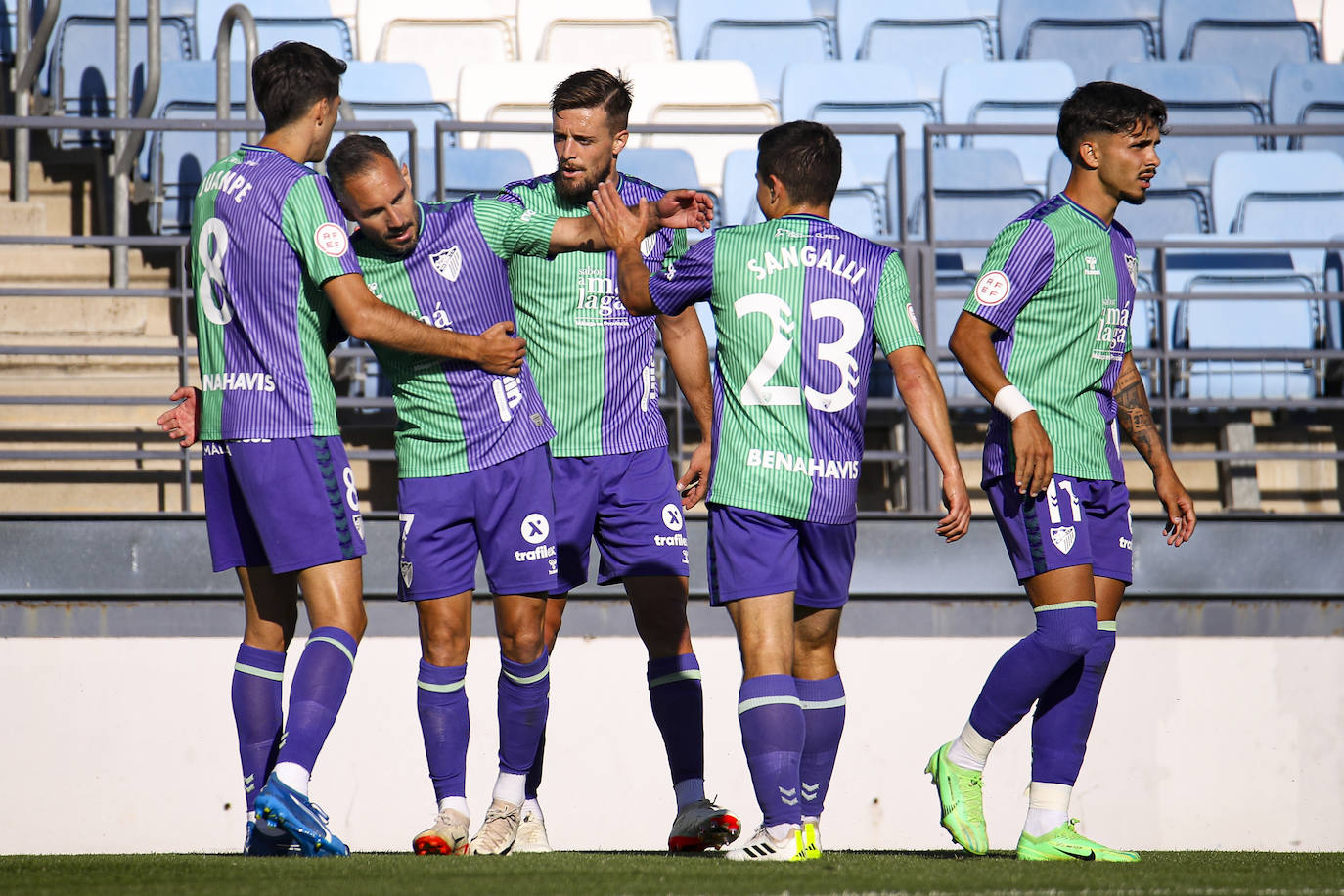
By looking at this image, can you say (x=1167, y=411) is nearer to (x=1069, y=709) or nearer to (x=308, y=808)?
(x=1069, y=709)

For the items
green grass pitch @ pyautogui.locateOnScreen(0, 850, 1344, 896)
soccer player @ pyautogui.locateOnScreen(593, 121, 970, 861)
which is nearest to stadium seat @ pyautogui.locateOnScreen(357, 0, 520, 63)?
soccer player @ pyautogui.locateOnScreen(593, 121, 970, 861)

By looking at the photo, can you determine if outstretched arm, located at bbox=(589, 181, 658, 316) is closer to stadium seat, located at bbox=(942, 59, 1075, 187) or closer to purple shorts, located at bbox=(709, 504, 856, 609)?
purple shorts, located at bbox=(709, 504, 856, 609)

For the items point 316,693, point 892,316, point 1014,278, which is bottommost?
point 316,693

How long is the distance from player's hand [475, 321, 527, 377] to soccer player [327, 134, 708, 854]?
0.20 m

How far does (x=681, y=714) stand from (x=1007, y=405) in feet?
4.46

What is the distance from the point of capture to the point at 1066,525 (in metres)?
3.76

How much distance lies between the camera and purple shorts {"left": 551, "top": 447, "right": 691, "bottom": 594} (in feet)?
14.0

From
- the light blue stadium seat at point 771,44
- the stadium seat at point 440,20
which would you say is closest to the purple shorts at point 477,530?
the stadium seat at point 440,20

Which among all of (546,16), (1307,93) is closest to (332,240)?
(546,16)

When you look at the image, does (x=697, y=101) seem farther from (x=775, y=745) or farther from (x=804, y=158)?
(x=775, y=745)

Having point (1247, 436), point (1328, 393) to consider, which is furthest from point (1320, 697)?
point (1328, 393)

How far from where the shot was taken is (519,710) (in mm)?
4062

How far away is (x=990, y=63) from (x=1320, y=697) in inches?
170

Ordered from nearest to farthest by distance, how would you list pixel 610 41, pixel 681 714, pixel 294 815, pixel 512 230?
pixel 294 815
pixel 512 230
pixel 681 714
pixel 610 41
